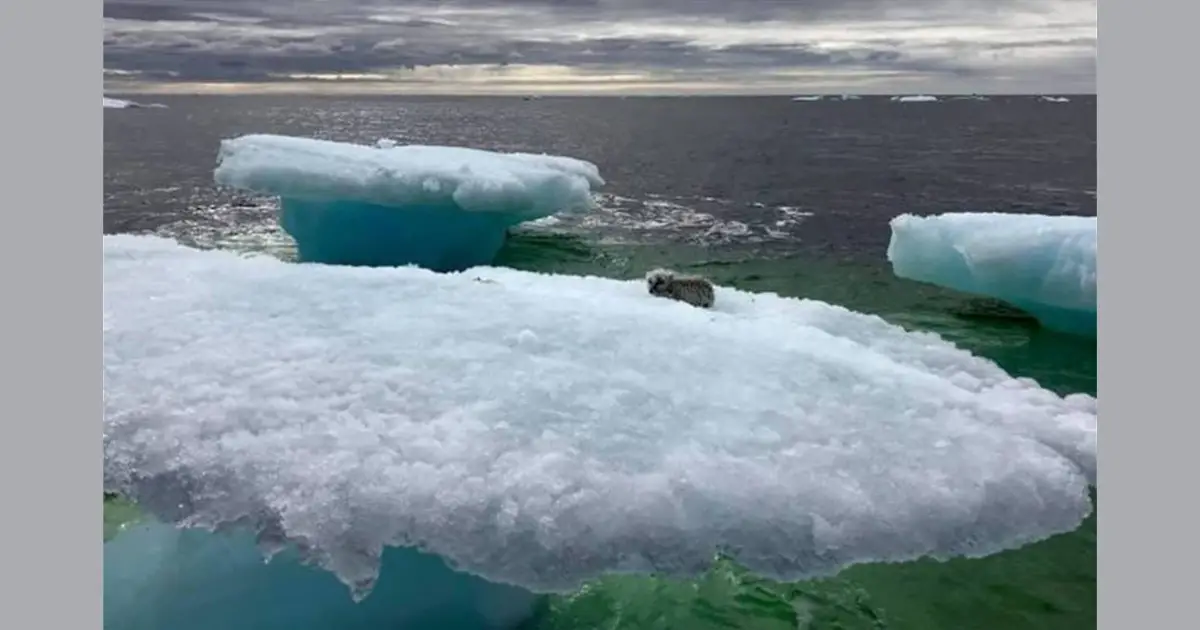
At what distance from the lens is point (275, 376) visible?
12.5ft

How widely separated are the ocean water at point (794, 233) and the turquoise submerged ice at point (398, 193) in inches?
55.3

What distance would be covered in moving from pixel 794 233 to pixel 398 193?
9.44 meters

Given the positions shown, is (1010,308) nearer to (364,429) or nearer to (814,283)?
(814,283)

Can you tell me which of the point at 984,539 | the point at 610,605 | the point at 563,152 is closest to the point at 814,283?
the point at 610,605

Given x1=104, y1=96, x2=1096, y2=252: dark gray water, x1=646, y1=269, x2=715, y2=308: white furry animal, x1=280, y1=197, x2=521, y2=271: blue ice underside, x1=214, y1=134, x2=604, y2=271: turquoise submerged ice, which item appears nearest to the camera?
x1=646, y1=269, x2=715, y2=308: white furry animal

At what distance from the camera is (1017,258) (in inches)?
408

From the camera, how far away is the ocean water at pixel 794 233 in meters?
5.27

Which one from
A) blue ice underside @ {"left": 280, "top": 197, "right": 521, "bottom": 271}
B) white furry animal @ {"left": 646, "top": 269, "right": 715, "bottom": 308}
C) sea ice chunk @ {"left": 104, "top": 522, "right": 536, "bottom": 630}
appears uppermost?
blue ice underside @ {"left": 280, "top": 197, "right": 521, "bottom": 271}

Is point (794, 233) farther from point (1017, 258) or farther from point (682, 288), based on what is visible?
point (682, 288)

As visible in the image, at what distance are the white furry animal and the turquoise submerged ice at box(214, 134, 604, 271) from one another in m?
5.24

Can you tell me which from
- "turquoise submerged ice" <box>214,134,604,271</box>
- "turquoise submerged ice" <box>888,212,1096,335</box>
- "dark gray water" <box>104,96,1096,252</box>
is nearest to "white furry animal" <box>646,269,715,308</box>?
"turquoise submerged ice" <box>888,212,1096,335</box>

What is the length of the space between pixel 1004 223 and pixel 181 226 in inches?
618

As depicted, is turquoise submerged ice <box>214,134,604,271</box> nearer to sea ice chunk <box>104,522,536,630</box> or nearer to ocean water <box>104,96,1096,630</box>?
ocean water <box>104,96,1096,630</box>

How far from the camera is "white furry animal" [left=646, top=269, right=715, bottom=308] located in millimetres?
7328
